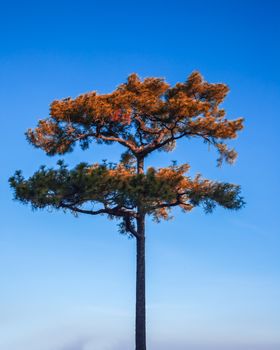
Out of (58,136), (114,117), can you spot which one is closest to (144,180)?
(114,117)

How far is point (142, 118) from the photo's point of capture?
65.2 ft

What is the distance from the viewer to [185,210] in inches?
814

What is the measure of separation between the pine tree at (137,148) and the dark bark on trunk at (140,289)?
1.3 inches

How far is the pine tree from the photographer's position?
54.6 ft

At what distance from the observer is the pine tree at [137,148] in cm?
1666

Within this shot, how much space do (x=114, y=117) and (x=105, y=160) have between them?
1.70 m

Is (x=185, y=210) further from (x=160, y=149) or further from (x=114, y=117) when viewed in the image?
(x=114, y=117)

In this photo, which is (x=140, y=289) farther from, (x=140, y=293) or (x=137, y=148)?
(x=137, y=148)

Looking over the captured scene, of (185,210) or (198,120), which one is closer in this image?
(198,120)

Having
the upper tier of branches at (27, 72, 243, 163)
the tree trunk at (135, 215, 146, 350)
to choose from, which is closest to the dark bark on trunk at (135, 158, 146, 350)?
the tree trunk at (135, 215, 146, 350)

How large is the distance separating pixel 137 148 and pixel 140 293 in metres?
5.80

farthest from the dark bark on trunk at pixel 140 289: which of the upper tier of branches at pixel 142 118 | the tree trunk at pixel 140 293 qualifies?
the upper tier of branches at pixel 142 118

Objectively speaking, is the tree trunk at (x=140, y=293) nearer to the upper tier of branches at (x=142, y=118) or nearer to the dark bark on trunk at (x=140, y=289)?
the dark bark on trunk at (x=140, y=289)

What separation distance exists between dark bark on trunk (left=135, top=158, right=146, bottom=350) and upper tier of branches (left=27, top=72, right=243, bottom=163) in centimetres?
310
